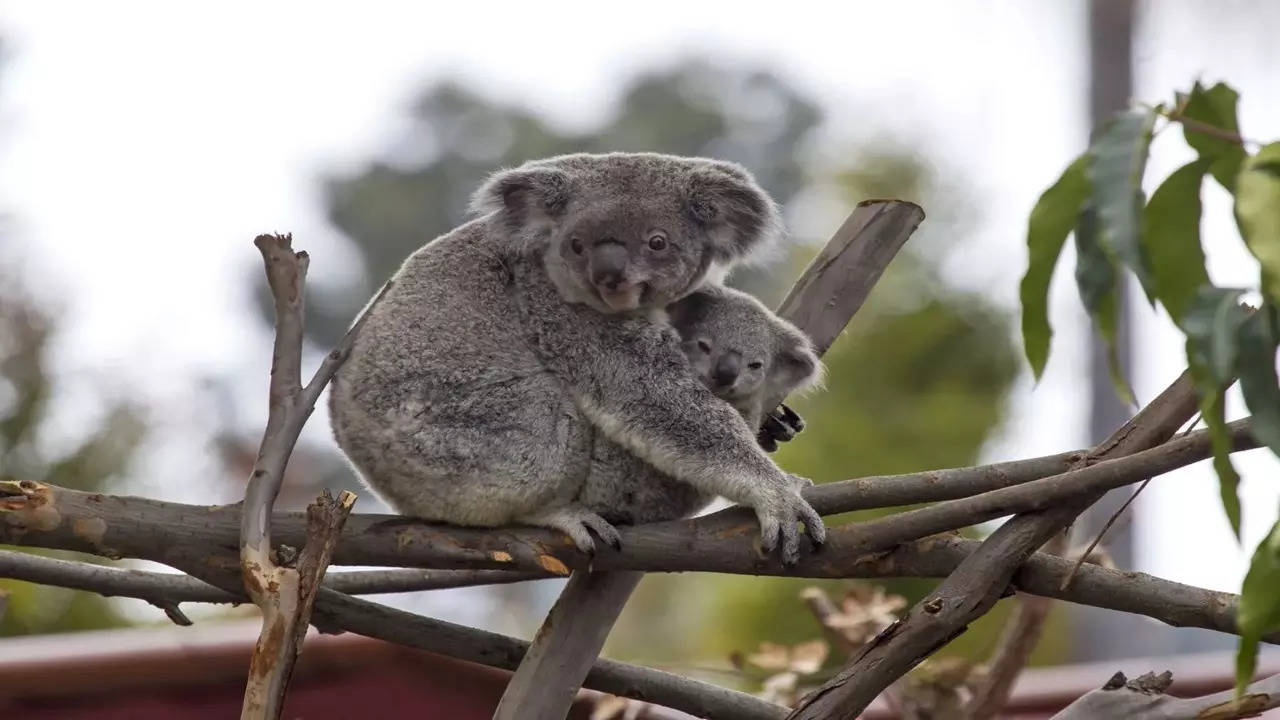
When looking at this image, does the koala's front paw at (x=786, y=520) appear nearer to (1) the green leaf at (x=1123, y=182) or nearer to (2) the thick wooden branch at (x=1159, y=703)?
(2) the thick wooden branch at (x=1159, y=703)

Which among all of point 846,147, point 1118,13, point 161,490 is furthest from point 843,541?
point 1118,13

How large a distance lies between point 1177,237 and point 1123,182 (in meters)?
0.19

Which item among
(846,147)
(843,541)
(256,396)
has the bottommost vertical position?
(843,541)

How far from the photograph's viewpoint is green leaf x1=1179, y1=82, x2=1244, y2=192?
4.50 ft

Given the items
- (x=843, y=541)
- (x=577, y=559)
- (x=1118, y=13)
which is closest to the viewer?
(x=843, y=541)

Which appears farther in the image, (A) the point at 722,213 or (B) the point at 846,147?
(B) the point at 846,147

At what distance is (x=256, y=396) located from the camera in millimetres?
8531

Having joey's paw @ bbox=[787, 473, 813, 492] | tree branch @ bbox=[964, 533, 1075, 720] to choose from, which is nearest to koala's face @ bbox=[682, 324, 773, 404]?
joey's paw @ bbox=[787, 473, 813, 492]

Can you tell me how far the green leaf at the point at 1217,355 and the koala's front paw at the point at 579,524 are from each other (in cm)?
121

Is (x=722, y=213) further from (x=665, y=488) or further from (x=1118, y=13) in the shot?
(x=1118, y=13)

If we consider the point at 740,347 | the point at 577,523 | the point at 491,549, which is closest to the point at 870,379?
the point at 740,347

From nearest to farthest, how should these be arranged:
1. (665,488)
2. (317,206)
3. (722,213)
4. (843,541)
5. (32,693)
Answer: (843,541)
(665,488)
(722,213)
(32,693)
(317,206)

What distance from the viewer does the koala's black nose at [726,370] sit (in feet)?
9.05

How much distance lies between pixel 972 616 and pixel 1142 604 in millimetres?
251
